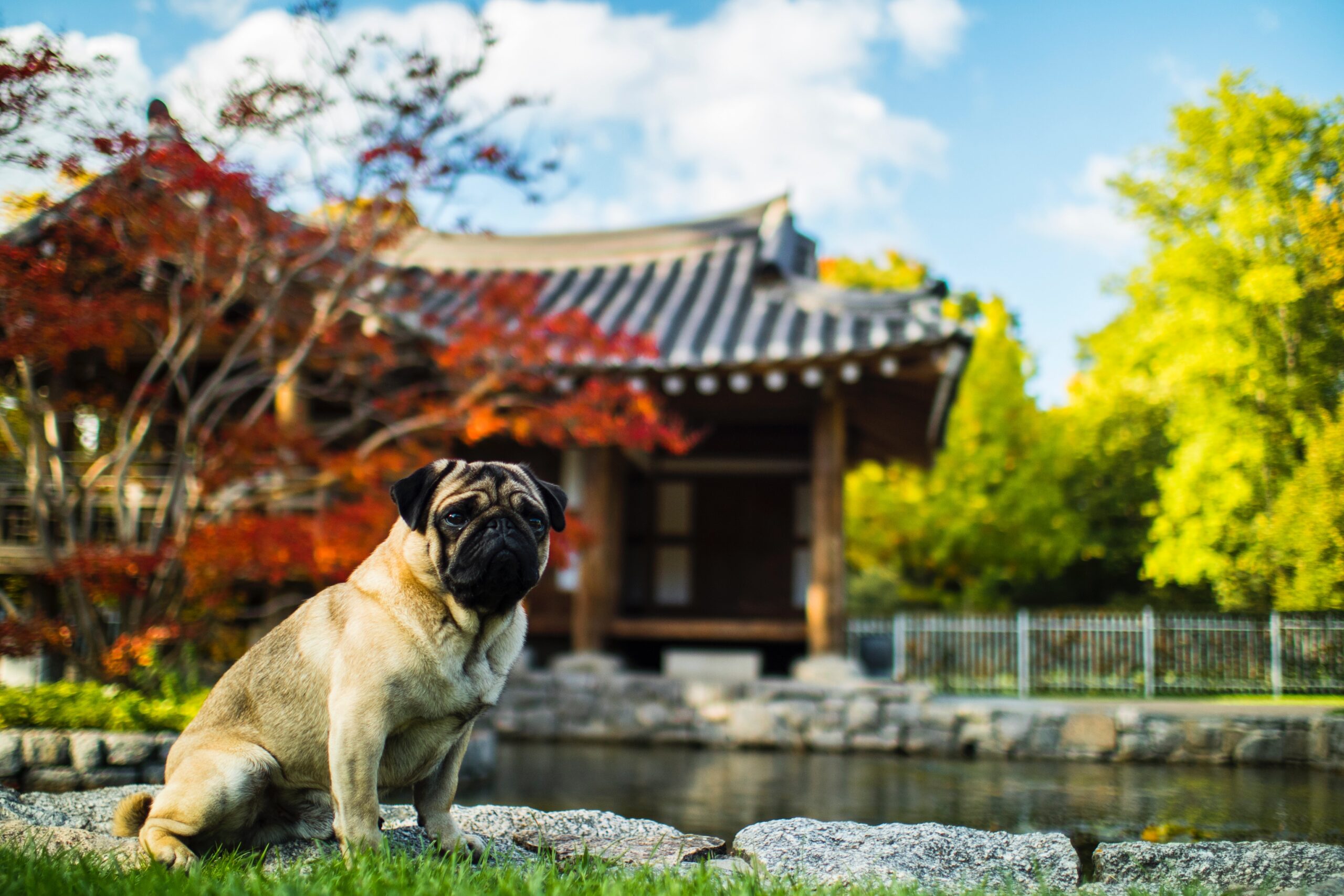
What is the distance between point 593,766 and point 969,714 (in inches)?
158

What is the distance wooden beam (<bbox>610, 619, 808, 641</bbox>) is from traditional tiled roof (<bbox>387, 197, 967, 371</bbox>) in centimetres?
310

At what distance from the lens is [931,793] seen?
272 inches

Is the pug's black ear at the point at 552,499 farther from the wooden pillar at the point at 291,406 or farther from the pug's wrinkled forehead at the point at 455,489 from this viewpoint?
the wooden pillar at the point at 291,406

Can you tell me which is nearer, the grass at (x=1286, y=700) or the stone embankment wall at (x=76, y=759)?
the stone embankment wall at (x=76, y=759)

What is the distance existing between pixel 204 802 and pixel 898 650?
1039cm

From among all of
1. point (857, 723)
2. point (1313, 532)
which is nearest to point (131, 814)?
point (1313, 532)

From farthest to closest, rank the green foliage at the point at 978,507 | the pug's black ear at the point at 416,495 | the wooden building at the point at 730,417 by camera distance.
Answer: the green foliage at the point at 978,507 → the wooden building at the point at 730,417 → the pug's black ear at the point at 416,495

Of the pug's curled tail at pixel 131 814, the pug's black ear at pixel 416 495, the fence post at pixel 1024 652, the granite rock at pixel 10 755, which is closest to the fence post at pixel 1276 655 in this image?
the fence post at pixel 1024 652

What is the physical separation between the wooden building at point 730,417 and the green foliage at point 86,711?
5.80 metres

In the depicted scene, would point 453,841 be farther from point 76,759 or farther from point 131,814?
point 76,759

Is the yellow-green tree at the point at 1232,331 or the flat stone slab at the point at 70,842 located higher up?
the yellow-green tree at the point at 1232,331

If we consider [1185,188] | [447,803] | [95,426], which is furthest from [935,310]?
[95,426]

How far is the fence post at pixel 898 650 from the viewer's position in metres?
12.3

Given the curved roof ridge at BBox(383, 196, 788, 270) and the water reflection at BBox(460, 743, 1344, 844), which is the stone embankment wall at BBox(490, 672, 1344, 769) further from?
the curved roof ridge at BBox(383, 196, 788, 270)
